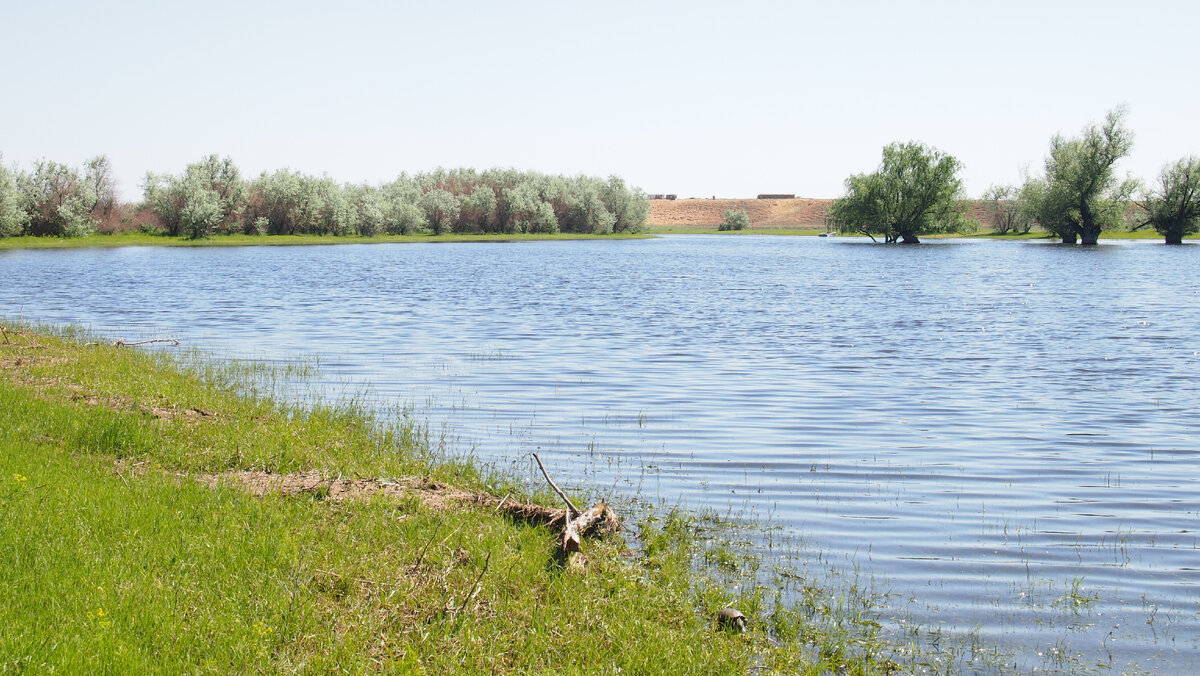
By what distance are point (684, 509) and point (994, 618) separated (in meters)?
3.97

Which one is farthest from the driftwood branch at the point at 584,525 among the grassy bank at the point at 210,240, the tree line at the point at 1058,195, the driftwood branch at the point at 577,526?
the tree line at the point at 1058,195

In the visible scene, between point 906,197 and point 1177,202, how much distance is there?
3283 centimetres

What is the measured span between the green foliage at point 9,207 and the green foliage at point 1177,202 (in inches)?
5127

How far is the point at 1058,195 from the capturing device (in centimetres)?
10806

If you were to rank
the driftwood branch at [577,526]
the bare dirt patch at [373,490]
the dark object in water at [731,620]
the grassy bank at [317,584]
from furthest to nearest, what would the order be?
the bare dirt patch at [373,490]
the driftwood branch at [577,526]
the dark object in water at [731,620]
the grassy bank at [317,584]

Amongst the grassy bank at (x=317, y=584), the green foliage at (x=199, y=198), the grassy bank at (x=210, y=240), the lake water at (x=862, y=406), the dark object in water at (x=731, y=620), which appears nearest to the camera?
the grassy bank at (x=317, y=584)

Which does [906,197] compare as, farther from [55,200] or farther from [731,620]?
[731,620]

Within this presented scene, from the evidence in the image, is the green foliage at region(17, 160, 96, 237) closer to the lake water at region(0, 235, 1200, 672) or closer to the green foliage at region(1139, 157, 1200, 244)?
the lake water at region(0, 235, 1200, 672)

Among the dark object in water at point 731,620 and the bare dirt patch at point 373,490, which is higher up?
the bare dirt patch at point 373,490

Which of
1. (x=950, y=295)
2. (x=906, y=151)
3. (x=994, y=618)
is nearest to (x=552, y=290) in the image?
(x=950, y=295)

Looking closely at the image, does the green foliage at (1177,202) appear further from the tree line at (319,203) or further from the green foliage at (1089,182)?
the tree line at (319,203)

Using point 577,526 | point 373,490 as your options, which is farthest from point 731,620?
point 373,490

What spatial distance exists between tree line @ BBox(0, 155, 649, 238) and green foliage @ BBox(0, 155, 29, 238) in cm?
10

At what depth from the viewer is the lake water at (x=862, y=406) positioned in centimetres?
896
